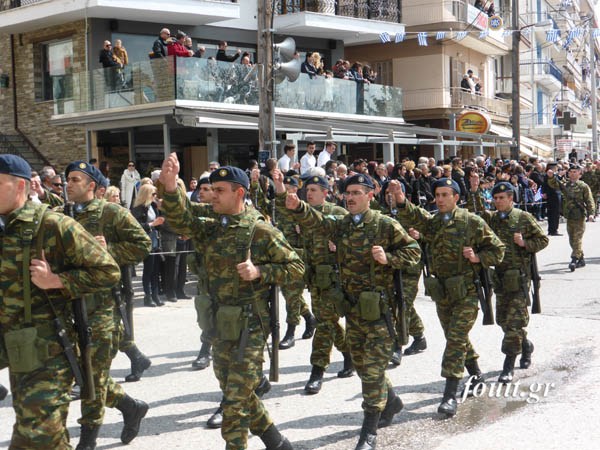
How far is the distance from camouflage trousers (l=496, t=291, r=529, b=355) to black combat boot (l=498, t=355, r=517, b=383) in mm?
55

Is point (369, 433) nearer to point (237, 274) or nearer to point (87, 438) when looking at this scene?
point (237, 274)

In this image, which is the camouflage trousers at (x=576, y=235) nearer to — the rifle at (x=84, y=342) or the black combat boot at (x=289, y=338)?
the black combat boot at (x=289, y=338)

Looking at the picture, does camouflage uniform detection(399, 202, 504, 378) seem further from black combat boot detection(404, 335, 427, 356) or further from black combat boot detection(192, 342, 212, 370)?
black combat boot detection(192, 342, 212, 370)

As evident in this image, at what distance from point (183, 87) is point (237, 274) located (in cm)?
1466

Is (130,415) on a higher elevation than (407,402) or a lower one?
higher

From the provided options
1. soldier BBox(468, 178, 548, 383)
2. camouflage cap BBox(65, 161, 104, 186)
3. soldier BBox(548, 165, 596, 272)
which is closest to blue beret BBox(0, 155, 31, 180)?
camouflage cap BBox(65, 161, 104, 186)

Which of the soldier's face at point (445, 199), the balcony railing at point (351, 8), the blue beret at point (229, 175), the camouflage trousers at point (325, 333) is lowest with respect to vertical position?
the camouflage trousers at point (325, 333)

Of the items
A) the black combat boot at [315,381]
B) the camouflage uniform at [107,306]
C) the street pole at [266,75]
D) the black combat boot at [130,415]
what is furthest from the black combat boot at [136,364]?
the street pole at [266,75]

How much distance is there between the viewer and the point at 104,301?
5902mm

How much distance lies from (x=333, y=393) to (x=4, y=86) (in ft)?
68.2

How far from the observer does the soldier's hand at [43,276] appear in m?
4.05

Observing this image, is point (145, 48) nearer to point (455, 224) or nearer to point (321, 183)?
point (321, 183)

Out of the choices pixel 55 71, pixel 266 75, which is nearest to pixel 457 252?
pixel 266 75

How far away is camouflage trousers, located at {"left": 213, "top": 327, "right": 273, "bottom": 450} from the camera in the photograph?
16.3ft
